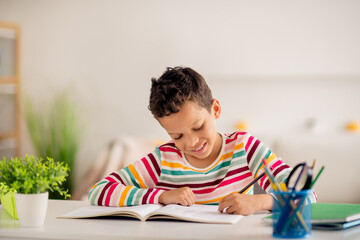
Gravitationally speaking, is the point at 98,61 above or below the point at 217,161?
above

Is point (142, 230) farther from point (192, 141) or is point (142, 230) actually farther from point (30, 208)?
point (192, 141)

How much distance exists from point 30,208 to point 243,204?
48 cm

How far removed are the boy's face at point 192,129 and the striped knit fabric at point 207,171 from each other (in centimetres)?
8

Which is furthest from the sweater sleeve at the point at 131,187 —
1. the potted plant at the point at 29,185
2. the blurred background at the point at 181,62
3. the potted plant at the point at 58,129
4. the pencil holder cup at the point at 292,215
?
the potted plant at the point at 58,129

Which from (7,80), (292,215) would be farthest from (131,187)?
(7,80)

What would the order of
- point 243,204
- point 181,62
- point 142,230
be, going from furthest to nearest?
point 181,62 < point 243,204 < point 142,230

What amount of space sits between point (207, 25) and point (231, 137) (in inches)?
91.9

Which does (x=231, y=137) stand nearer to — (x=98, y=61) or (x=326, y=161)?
(x=326, y=161)

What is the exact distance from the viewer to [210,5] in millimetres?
3857

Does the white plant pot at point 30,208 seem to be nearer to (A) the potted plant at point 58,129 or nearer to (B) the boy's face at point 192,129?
(B) the boy's face at point 192,129

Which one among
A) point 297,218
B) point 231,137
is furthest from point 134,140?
point 297,218

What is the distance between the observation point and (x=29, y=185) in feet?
3.72

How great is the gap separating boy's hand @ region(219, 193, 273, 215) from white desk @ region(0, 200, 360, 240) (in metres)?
0.02

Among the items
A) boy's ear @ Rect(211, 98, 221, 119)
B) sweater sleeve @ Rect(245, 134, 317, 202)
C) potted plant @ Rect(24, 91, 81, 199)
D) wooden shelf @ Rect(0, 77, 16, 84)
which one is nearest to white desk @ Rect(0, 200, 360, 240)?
sweater sleeve @ Rect(245, 134, 317, 202)
